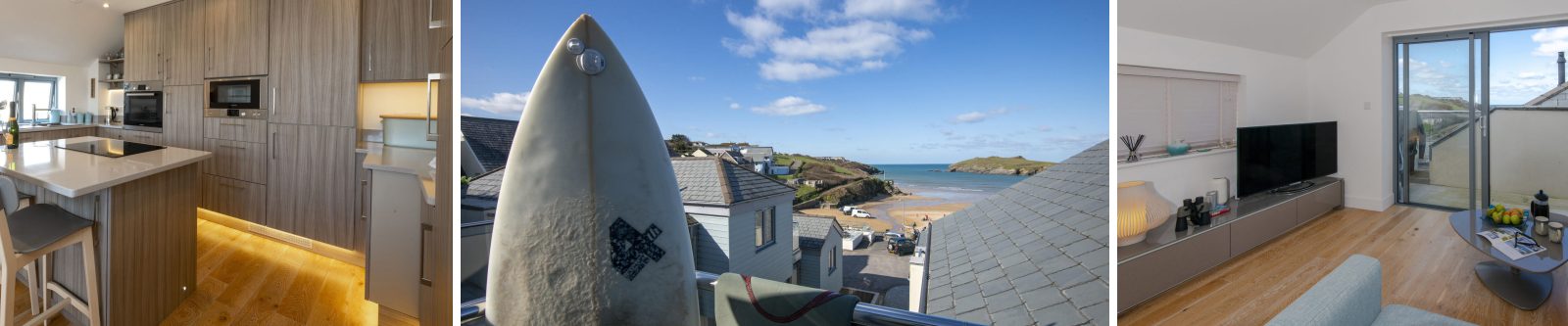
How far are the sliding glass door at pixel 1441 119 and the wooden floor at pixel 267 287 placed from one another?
6170mm

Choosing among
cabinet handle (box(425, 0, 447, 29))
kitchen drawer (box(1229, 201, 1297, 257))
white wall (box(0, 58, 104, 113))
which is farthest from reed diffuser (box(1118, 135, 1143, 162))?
white wall (box(0, 58, 104, 113))

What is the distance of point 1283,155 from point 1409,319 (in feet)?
8.97

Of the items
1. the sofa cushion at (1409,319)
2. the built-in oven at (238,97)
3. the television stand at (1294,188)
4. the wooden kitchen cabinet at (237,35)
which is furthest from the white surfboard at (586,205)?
the television stand at (1294,188)

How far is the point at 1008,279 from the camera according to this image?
0.88 metres

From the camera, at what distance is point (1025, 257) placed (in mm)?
899

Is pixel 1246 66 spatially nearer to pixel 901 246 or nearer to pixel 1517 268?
pixel 1517 268

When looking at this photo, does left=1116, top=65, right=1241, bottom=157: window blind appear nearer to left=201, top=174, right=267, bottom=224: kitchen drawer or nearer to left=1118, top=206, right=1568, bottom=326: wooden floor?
left=1118, top=206, right=1568, bottom=326: wooden floor

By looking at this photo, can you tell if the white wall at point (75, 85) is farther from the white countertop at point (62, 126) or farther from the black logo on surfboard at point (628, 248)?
the black logo on surfboard at point (628, 248)

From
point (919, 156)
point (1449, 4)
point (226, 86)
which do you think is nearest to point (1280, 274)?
point (1449, 4)

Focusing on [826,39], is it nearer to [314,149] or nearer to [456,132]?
[456,132]

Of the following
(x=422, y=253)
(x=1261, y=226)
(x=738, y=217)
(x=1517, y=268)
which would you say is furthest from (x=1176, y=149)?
(x=422, y=253)

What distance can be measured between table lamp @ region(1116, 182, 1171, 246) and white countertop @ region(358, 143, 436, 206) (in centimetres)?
232

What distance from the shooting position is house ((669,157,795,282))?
85cm

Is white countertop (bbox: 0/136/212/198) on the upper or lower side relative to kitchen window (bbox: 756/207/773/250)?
upper
